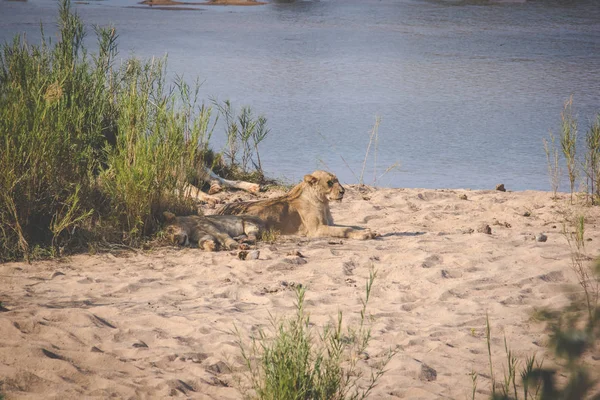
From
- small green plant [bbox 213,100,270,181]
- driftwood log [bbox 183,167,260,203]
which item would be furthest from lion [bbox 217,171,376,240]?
small green plant [bbox 213,100,270,181]

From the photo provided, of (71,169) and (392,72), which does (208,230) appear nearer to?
(71,169)

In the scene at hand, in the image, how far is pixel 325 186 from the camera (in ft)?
30.8

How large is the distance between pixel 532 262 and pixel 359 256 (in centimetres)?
169

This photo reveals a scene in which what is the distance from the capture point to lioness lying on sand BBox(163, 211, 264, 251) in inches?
319

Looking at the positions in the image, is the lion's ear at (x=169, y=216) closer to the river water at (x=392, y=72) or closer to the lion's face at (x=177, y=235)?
the lion's face at (x=177, y=235)

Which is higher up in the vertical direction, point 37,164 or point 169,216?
point 37,164

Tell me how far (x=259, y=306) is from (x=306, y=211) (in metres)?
2.98

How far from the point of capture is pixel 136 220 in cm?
800

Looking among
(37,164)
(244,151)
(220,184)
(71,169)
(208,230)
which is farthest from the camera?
(244,151)

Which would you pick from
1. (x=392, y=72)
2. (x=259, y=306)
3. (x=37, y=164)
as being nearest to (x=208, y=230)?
(x=37, y=164)

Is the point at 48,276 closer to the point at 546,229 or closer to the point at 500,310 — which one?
the point at 500,310

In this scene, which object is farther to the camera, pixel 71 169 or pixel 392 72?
pixel 392 72

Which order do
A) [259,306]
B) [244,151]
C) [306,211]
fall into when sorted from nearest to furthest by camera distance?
[259,306] < [306,211] < [244,151]

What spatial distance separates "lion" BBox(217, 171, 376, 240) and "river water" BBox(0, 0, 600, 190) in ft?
9.89
